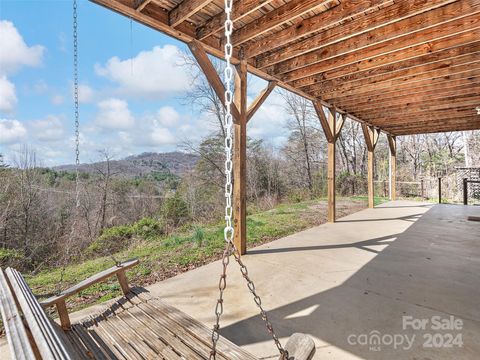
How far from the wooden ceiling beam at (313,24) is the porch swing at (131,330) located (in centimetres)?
185

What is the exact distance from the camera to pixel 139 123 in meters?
21.3

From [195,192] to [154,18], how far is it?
8.49 meters

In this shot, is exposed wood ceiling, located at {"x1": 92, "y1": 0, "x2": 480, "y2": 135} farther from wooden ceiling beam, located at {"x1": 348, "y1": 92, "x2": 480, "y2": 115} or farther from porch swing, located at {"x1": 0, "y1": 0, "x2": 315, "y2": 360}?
porch swing, located at {"x1": 0, "y1": 0, "x2": 315, "y2": 360}

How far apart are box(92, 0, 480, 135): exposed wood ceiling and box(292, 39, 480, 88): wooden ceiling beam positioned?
0.01 metres

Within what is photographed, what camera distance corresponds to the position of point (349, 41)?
10.4 ft

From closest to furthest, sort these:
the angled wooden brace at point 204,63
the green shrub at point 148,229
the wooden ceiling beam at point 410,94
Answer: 1. the angled wooden brace at point 204,63
2. the wooden ceiling beam at point 410,94
3. the green shrub at point 148,229

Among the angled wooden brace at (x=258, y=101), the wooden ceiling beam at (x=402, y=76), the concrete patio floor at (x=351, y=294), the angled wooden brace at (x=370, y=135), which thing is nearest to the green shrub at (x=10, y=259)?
the concrete patio floor at (x=351, y=294)

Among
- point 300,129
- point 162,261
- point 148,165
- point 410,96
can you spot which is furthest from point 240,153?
point 148,165

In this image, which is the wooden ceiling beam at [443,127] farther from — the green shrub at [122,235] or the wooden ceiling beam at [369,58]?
the green shrub at [122,235]

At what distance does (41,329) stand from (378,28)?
3948 millimetres

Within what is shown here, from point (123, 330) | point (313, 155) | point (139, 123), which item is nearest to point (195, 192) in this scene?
point (313, 155)

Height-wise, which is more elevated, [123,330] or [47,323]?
[47,323]

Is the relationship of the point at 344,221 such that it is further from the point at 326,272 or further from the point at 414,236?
the point at 326,272

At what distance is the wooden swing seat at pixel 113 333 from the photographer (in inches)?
35.4
